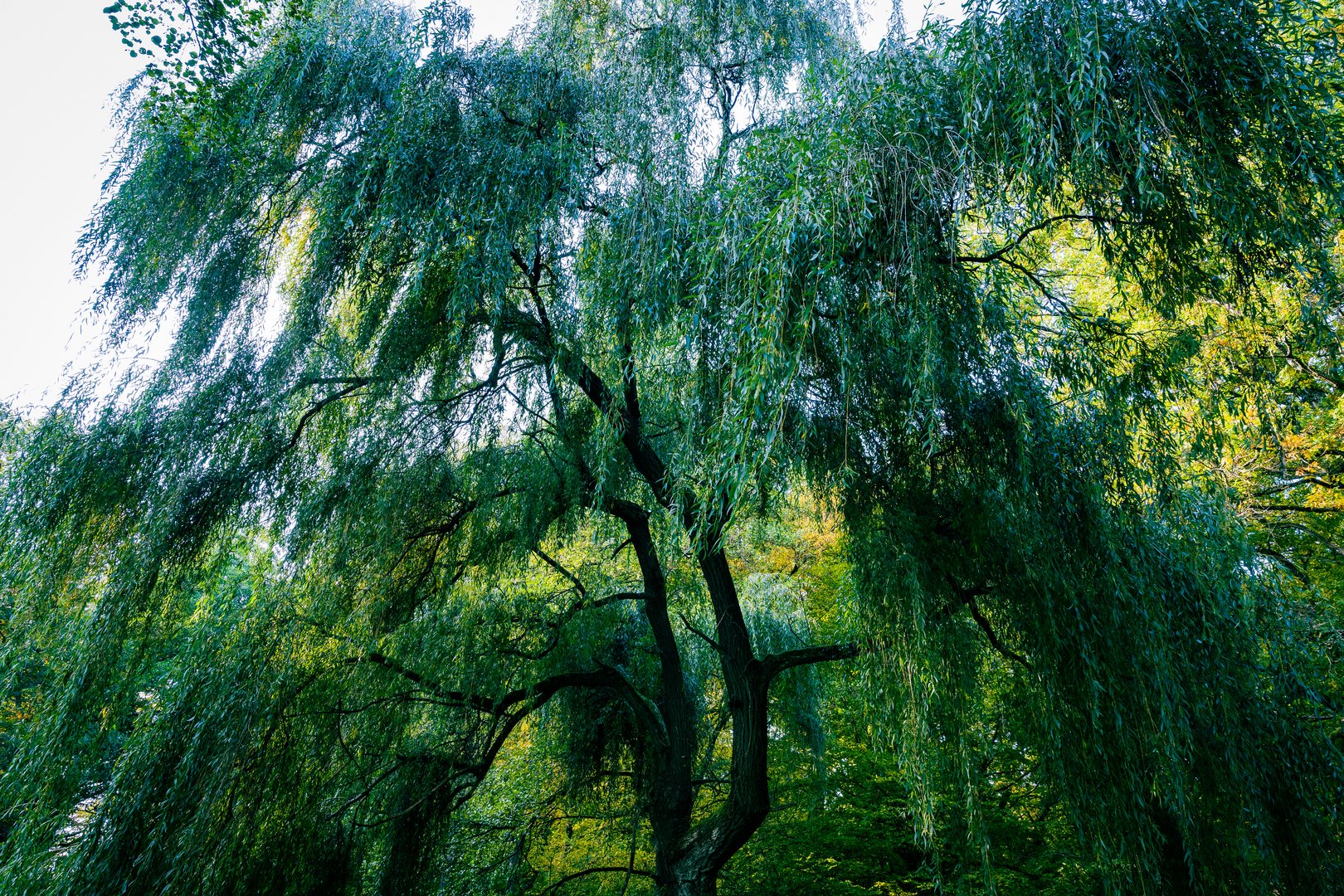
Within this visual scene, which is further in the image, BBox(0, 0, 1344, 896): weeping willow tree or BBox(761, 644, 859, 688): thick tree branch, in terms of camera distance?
BBox(761, 644, 859, 688): thick tree branch

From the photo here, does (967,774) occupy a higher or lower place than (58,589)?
lower

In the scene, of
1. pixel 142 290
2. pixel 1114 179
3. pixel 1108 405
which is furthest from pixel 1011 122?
pixel 142 290

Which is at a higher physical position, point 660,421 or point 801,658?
point 660,421

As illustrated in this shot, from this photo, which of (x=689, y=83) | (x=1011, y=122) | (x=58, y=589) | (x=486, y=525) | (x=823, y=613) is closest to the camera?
(x=1011, y=122)

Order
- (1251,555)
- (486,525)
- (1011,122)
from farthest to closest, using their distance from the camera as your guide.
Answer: (486,525)
(1251,555)
(1011,122)

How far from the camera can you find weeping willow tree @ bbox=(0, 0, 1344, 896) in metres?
2.35

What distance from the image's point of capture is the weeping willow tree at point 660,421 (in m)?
2.35

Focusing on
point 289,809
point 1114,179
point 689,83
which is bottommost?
point 289,809

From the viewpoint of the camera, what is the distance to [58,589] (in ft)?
10.6

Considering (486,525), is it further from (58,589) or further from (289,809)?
(58,589)

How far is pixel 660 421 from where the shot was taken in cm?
454

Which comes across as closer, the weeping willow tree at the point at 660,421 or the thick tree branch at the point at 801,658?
the weeping willow tree at the point at 660,421

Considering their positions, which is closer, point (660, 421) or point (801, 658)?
point (801, 658)

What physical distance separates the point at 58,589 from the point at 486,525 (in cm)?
210
